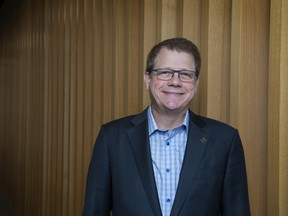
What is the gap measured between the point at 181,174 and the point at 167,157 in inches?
4.2

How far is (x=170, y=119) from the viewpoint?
5.41 ft

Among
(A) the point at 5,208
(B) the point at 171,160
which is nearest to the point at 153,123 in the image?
(B) the point at 171,160

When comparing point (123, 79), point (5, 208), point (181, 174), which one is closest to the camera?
point (181, 174)

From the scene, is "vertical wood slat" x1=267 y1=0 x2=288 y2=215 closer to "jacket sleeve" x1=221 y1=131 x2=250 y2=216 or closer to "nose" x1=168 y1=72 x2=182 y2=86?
"jacket sleeve" x1=221 y1=131 x2=250 y2=216

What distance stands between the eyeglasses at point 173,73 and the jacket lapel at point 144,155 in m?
0.24

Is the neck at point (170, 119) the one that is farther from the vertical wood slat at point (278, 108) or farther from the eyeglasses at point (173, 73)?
the vertical wood slat at point (278, 108)

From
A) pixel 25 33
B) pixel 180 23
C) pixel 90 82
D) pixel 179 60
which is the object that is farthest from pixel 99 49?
pixel 25 33

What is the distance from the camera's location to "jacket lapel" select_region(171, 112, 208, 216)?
1.53m

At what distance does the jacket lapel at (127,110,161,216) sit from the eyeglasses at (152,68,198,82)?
24cm

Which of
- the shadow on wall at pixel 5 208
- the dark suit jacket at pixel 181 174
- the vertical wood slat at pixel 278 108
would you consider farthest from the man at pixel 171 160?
the shadow on wall at pixel 5 208

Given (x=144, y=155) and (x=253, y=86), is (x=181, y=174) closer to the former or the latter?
(x=144, y=155)

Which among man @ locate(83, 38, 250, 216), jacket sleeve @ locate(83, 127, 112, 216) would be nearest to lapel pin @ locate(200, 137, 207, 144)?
man @ locate(83, 38, 250, 216)

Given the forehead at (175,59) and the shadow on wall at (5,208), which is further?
the shadow on wall at (5,208)

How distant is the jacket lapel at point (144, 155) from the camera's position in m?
1.55
